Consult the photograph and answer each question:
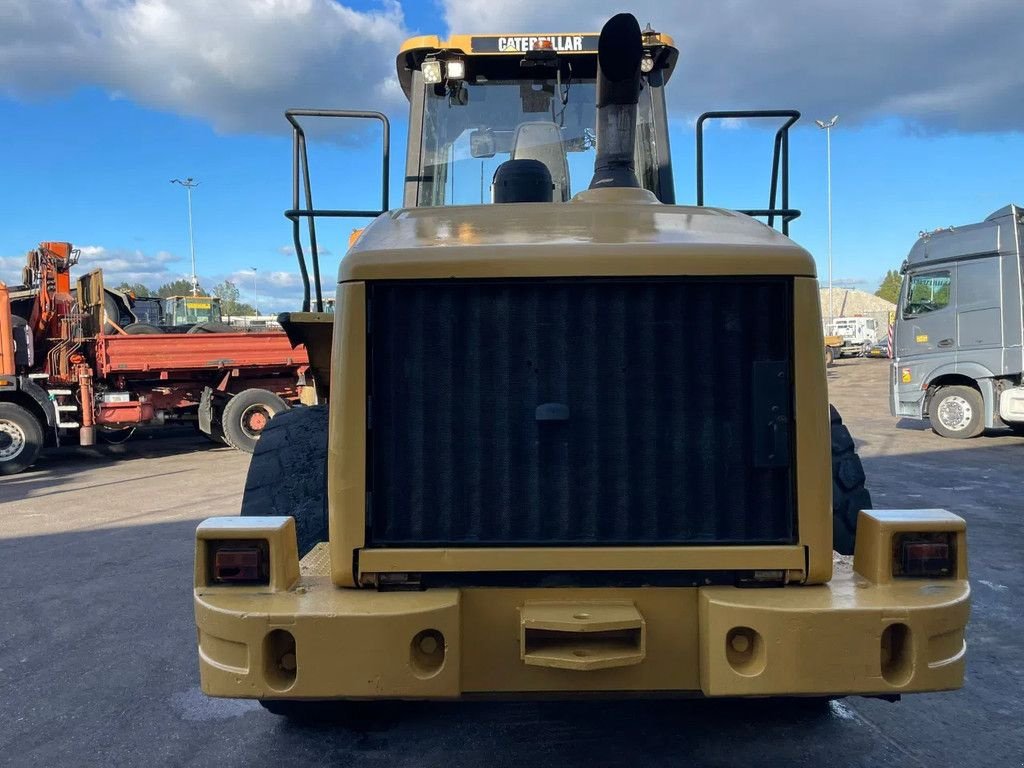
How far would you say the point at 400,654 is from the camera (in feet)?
7.52

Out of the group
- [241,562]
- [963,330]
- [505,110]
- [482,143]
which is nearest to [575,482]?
[241,562]

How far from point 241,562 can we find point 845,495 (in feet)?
7.59

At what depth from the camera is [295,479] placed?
3.42 m

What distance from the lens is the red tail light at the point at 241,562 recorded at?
248 centimetres

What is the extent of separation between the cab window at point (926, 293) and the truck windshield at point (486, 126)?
30.3 ft

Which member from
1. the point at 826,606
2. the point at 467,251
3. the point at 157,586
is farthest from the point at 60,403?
the point at 826,606

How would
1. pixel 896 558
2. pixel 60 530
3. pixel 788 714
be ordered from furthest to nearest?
pixel 60 530
pixel 788 714
pixel 896 558

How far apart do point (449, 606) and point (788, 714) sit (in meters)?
1.79

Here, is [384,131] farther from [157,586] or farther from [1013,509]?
[1013,509]

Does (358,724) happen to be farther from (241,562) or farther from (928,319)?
(928,319)

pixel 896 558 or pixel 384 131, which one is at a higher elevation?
pixel 384 131

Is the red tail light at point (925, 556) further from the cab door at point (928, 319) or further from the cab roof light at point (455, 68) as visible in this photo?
the cab door at point (928, 319)

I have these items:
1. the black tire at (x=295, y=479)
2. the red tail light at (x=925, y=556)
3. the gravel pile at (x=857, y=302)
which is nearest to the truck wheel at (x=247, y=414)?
the black tire at (x=295, y=479)

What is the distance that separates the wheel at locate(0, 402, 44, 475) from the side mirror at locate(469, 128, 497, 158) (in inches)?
335
